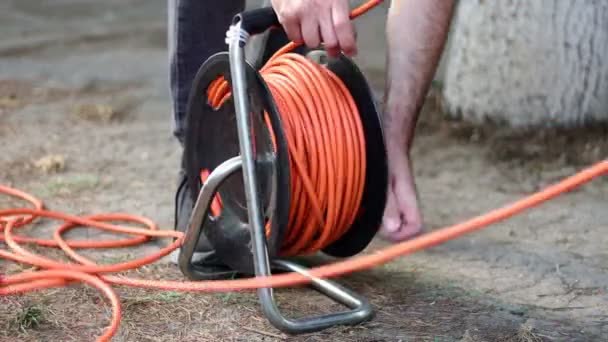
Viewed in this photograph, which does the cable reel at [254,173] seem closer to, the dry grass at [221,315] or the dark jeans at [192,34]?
the dry grass at [221,315]

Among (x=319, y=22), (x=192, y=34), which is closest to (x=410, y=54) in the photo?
(x=319, y=22)

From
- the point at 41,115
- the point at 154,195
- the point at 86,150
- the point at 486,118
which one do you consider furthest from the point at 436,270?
the point at 41,115

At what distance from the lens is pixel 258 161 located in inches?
85.2

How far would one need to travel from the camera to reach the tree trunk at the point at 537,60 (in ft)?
11.7

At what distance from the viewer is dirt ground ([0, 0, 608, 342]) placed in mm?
2102

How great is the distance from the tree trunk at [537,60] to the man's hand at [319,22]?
1.80 metres

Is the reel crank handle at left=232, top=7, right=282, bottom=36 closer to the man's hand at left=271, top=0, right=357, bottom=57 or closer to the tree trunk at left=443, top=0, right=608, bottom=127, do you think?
the man's hand at left=271, top=0, right=357, bottom=57

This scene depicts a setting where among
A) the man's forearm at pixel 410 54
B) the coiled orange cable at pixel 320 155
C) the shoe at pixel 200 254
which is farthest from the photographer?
the shoe at pixel 200 254

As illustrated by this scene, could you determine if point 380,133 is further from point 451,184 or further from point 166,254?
point 451,184

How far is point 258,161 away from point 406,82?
43 cm

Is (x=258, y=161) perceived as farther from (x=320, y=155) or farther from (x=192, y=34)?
(x=192, y=34)

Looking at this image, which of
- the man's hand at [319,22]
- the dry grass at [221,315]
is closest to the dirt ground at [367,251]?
the dry grass at [221,315]

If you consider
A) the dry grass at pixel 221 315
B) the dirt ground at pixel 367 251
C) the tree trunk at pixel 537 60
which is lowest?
the dirt ground at pixel 367 251

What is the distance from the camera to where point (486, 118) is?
3.86 meters
